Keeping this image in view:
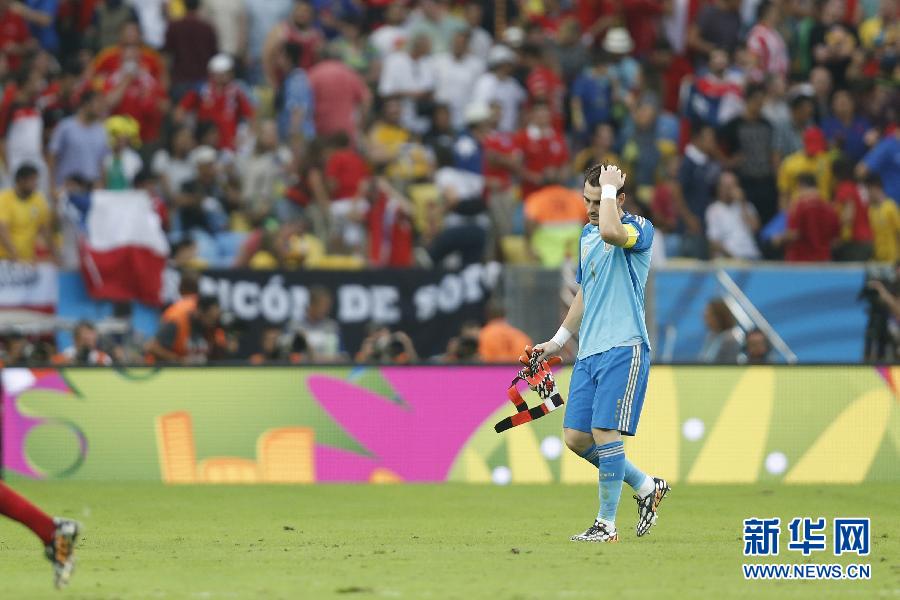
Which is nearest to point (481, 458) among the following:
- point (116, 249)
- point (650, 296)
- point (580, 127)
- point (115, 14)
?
point (650, 296)

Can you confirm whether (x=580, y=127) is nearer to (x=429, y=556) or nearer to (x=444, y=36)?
(x=444, y=36)

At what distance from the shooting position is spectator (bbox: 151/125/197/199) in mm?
21891

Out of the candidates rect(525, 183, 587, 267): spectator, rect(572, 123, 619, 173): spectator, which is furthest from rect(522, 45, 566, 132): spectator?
rect(525, 183, 587, 267): spectator

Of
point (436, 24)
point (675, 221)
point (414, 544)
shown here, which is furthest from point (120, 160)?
point (414, 544)

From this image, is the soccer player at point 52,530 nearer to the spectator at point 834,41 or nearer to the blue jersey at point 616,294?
the blue jersey at point 616,294

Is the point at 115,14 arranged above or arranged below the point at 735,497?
above

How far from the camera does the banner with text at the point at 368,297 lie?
65.6 feet

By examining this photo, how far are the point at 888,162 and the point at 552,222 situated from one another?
182 inches

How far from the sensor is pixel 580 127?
23.8 m

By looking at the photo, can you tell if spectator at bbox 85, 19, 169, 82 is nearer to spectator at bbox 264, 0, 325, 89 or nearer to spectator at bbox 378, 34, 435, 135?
spectator at bbox 264, 0, 325, 89

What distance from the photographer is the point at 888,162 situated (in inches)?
866

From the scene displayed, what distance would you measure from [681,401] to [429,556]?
6.58 m

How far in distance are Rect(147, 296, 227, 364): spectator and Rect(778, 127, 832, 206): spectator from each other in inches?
307

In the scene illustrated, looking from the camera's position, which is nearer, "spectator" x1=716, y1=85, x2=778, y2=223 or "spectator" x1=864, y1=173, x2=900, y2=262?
"spectator" x1=864, y1=173, x2=900, y2=262
